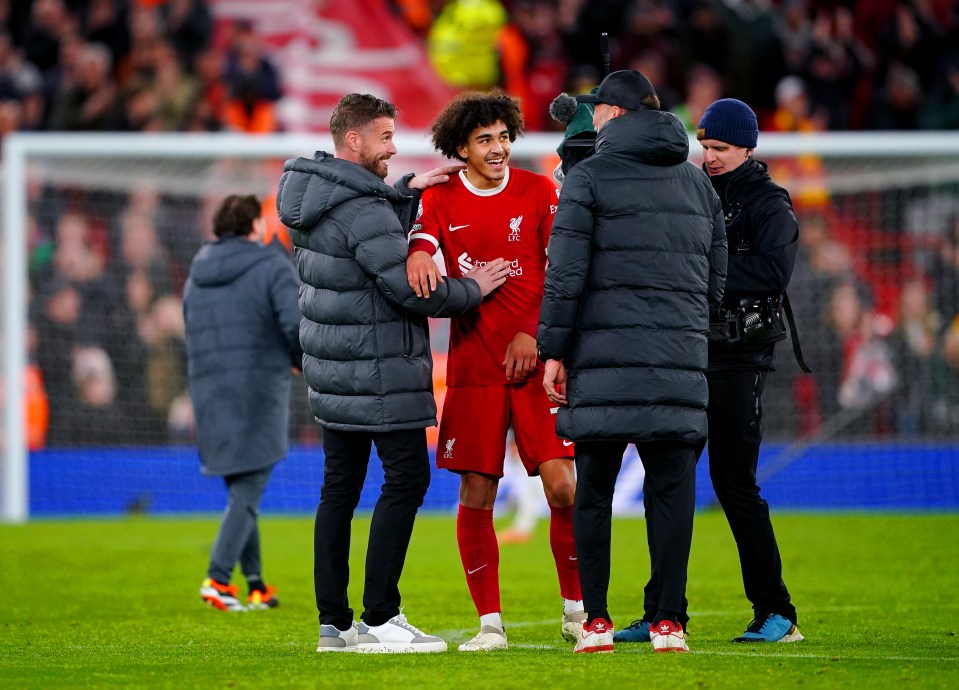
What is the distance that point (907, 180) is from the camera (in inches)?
543

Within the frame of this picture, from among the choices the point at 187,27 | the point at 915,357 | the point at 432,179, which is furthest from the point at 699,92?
the point at 432,179

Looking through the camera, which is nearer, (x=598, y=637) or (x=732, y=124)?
(x=598, y=637)

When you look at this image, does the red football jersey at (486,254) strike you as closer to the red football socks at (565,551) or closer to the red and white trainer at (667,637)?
the red football socks at (565,551)

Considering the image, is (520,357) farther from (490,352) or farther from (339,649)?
(339,649)

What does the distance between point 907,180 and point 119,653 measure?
1004cm

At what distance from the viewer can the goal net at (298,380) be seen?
1293 centimetres

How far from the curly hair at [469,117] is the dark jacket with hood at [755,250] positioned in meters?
0.94

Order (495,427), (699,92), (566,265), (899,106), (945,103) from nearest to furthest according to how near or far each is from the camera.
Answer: (566,265), (495,427), (945,103), (699,92), (899,106)

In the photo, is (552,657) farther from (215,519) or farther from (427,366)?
(215,519)

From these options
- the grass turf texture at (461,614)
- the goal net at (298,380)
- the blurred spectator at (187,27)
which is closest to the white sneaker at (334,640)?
the grass turf texture at (461,614)

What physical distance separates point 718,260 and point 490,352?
97 cm

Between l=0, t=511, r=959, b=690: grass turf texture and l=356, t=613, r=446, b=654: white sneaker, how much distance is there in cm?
11

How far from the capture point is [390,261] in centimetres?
542

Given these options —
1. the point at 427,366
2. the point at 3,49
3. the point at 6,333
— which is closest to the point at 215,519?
the point at 6,333
